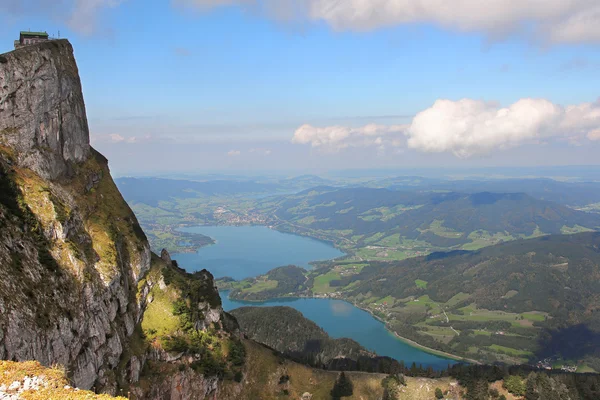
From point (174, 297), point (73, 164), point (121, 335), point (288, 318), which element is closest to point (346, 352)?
point (288, 318)

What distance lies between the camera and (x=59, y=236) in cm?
5462

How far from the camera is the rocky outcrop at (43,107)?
59.4 meters

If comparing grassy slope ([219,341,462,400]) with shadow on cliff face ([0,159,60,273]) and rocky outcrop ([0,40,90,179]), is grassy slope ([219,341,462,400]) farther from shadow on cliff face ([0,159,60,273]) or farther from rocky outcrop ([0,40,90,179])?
rocky outcrop ([0,40,90,179])

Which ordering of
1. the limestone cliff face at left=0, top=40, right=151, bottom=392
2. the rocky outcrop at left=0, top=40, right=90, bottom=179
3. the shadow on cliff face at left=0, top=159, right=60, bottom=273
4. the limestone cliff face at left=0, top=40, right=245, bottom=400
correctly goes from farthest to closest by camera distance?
the rocky outcrop at left=0, top=40, right=90, bottom=179 → the shadow on cliff face at left=0, top=159, right=60, bottom=273 → the limestone cliff face at left=0, top=40, right=245, bottom=400 → the limestone cliff face at left=0, top=40, right=151, bottom=392

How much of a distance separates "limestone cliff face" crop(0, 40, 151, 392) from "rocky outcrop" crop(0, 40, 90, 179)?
6.5 inches

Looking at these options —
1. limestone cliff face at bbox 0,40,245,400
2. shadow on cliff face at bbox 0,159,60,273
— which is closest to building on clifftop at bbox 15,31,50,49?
limestone cliff face at bbox 0,40,245,400

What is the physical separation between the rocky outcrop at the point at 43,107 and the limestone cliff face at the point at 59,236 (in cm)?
16

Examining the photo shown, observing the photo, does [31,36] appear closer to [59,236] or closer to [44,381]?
[59,236]

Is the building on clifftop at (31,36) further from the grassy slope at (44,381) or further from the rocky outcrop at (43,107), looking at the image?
the grassy slope at (44,381)

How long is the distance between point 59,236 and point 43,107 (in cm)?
2435

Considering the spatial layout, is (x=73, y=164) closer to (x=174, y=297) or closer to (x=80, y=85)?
(x=80, y=85)

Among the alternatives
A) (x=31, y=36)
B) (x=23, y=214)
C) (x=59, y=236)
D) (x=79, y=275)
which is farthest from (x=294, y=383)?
(x=31, y=36)

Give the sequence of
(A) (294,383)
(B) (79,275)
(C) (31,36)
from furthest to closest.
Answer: (A) (294,383) → (C) (31,36) → (B) (79,275)

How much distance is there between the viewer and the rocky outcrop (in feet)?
195
